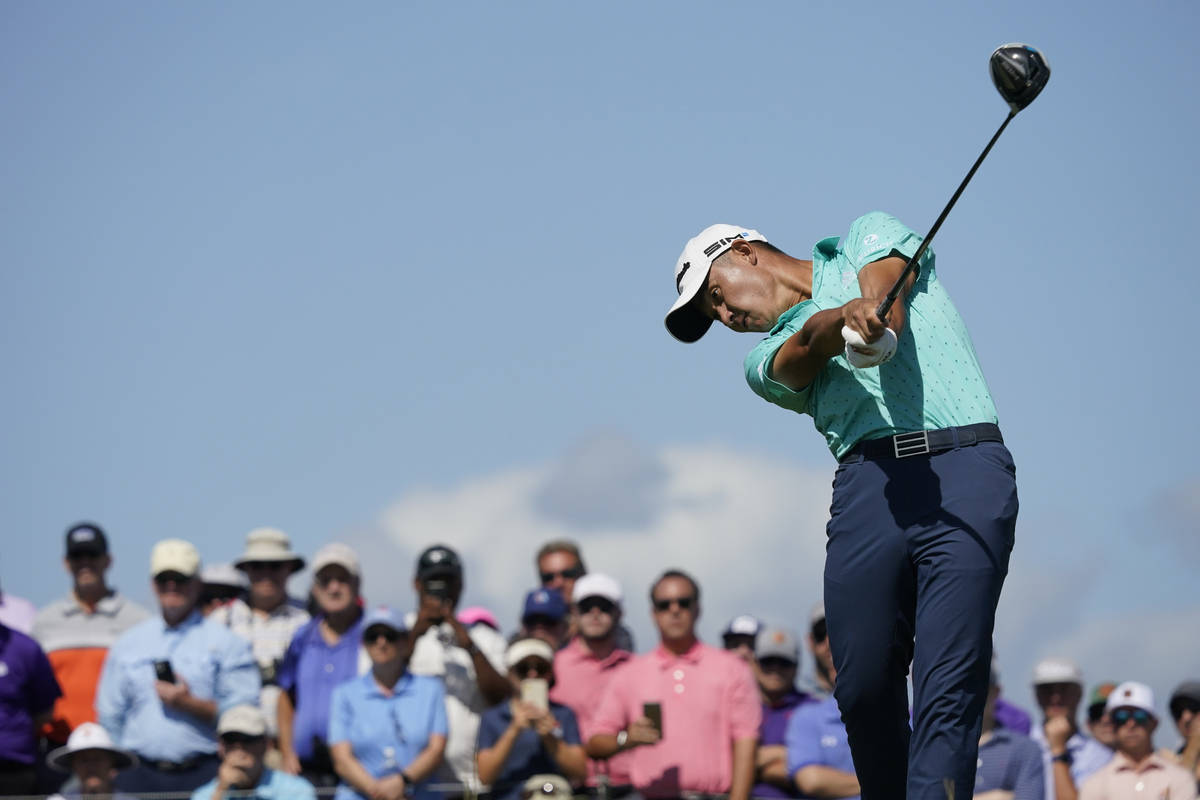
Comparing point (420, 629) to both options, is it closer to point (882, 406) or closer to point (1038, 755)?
point (1038, 755)

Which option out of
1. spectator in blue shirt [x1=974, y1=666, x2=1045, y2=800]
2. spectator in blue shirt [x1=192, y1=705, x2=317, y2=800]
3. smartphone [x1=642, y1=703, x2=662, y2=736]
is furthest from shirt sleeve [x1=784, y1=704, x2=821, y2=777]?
spectator in blue shirt [x1=192, y1=705, x2=317, y2=800]

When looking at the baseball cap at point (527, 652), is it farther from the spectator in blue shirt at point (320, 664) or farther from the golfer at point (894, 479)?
the golfer at point (894, 479)

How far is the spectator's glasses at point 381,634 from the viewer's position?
9984 mm

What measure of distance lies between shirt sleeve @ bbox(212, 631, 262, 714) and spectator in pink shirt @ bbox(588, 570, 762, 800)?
6.73 feet

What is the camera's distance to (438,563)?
1014 cm

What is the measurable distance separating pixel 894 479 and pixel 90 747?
6.05m

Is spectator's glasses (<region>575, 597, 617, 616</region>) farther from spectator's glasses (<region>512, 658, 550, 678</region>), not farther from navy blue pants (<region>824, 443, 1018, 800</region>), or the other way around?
navy blue pants (<region>824, 443, 1018, 800</region>)

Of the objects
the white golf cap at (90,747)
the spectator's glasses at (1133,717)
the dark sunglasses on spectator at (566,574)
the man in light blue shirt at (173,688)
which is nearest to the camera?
the white golf cap at (90,747)

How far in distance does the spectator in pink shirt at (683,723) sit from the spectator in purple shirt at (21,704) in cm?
323

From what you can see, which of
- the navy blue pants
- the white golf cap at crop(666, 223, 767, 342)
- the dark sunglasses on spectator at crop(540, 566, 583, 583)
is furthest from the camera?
the dark sunglasses on spectator at crop(540, 566, 583, 583)

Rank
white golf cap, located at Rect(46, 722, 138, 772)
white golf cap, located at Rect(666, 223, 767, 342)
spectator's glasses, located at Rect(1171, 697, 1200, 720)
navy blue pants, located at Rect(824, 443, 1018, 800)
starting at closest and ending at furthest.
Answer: navy blue pants, located at Rect(824, 443, 1018, 800)
white golf cap, located at Rect(666, 223, 767, 342)
white golf cap, located at Rect(46, 722, 138, 772)
spectator's glasses, located at Rect(1171, 697, 1200, 720)

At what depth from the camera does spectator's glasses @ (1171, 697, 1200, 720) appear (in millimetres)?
10164

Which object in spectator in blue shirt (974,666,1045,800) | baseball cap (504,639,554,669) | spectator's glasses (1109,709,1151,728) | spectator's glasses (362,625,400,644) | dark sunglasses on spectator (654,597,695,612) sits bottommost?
spectator in blue shirt (974,666,1045,800)

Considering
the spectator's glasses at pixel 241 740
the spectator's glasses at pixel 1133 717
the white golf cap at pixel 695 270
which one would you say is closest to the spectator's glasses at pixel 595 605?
the spectator's glasses at pixel 241 740
